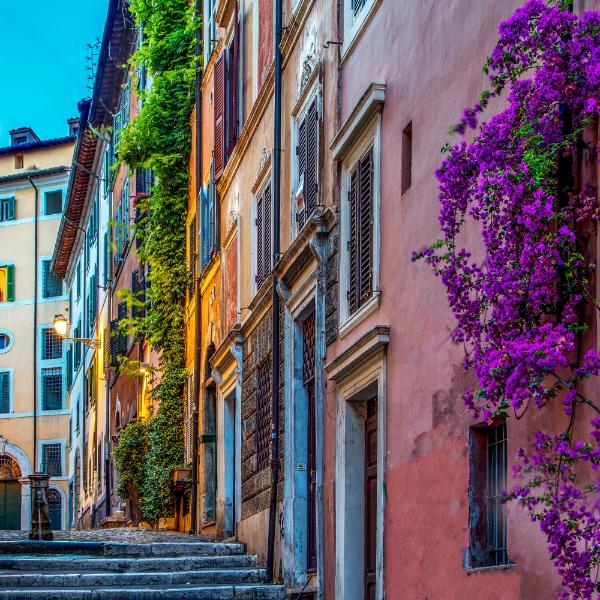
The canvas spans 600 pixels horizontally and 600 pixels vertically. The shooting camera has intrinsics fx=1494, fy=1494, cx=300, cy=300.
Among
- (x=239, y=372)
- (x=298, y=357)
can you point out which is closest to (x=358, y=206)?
(x=298, y=357)

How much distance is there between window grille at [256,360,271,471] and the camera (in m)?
16.5

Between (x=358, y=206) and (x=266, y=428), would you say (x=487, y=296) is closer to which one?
(x=358, y=206)

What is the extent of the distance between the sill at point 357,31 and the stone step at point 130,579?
5312 millimetres

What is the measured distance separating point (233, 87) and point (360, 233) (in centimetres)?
832

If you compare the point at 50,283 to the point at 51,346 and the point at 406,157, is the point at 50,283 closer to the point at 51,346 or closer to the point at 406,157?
A: the point at 51,346

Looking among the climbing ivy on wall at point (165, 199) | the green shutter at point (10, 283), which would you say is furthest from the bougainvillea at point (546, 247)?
the green shutter at point (10, 283)

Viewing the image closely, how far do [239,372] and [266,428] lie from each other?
2.33m

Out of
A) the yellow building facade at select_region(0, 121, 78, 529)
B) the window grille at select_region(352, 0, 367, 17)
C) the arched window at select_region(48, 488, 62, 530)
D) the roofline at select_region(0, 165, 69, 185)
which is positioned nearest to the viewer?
the window grille at select_region(352, 0, 367, 17)

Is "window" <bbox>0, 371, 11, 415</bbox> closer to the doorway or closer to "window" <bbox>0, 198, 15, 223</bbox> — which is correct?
the doorway

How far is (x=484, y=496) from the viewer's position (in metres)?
9.16

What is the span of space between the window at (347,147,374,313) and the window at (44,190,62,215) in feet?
148

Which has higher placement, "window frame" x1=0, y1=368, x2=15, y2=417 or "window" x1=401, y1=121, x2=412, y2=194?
"window frame" x1=0, y1=368, x2=15, y2=417

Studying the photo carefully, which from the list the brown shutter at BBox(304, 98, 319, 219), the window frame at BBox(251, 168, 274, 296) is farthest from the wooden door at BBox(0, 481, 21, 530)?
the brown shutter at BBox(304, 98, 319, 219)

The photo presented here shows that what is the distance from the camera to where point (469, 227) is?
30.6ft
